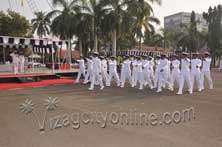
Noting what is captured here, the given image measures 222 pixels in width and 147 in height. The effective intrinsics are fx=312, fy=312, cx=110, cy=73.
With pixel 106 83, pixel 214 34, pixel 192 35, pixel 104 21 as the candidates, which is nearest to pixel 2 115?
pixel 106 83

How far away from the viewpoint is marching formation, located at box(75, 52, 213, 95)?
45.3ft

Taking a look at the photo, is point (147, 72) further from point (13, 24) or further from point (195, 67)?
point (13, 24)

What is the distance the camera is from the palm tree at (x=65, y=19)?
3703 centimetres

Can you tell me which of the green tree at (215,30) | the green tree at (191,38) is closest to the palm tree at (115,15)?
the green tree at (191,38)

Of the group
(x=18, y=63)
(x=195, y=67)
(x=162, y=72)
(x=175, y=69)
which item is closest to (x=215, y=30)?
(x=18, y=63)

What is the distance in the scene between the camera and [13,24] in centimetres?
3950

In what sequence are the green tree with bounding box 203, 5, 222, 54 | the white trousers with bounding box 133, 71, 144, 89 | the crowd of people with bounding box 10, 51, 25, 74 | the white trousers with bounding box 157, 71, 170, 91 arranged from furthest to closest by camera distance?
1. the green tree with bounding box 203, 5, 222, 54
2. the crowd of people with bounding box 10, 51, 25, 74
3. the white trousers with bounding box 133, 71, 144, 89
4. the white trousers with bounding box 157, 71, 170, 91

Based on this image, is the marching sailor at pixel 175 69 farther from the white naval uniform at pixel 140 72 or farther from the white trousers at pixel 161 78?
the white naval uniform at pixel 140 72

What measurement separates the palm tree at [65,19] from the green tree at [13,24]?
412cm

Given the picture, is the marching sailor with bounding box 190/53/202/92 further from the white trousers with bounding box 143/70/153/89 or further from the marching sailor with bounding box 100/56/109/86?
the marching sailor with bounding box 100/56/109/86

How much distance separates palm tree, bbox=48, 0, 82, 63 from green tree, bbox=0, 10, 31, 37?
4115mm

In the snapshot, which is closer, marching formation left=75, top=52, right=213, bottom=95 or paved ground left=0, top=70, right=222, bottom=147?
paved ground left=0, top=70, right=222, bottom=147

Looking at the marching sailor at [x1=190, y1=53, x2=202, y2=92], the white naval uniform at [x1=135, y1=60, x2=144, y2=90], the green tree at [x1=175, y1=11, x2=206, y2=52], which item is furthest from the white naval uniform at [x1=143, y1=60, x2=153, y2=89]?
the green tree at [x1=175, y1=11, x2=206, y2=52]

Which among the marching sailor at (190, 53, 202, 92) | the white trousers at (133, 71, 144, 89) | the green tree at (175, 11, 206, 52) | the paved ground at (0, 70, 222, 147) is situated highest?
the green tree at (175, 11, 206, 52)
